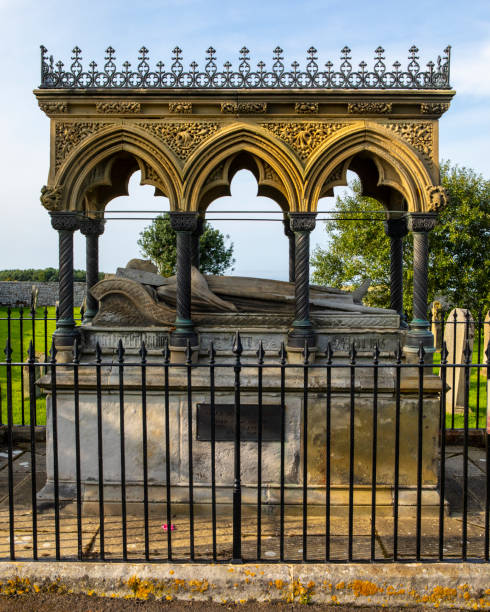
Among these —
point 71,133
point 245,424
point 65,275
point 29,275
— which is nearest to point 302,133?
point 71,133

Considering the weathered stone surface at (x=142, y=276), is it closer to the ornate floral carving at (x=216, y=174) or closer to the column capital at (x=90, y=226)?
the column capital at (x=90, y=226)

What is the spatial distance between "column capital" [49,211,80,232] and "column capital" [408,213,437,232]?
353cm

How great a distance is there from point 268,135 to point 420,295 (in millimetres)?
2308

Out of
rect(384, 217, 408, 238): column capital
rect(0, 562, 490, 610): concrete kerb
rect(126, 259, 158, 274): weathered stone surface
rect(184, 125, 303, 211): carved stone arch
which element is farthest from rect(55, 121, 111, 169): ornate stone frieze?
rect(0, 562, 490, 610): concrete kerb

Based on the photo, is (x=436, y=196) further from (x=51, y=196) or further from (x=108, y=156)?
(x=51, y=196)

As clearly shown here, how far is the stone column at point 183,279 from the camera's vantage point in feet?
19.5

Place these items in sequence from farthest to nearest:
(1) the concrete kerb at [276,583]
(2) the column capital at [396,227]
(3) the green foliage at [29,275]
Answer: (3) the green foliage at [29,275] < (2) the column capital at [396,227] < (1) the concrete kerb at [276,583]

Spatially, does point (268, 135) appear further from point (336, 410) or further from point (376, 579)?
point (376, 579)

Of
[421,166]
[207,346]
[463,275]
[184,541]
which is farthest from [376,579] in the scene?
[463,275]

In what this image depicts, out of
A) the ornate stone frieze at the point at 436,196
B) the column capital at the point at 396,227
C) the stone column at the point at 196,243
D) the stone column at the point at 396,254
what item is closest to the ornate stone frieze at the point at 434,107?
the ornate stone frieze at the point at 436,196

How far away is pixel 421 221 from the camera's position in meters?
5.93

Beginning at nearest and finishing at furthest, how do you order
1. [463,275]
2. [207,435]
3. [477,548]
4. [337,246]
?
[477,548] → [207,435] → [463,275] → [337,246]

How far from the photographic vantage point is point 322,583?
399cm

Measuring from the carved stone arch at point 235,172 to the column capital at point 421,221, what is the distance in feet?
4.49
